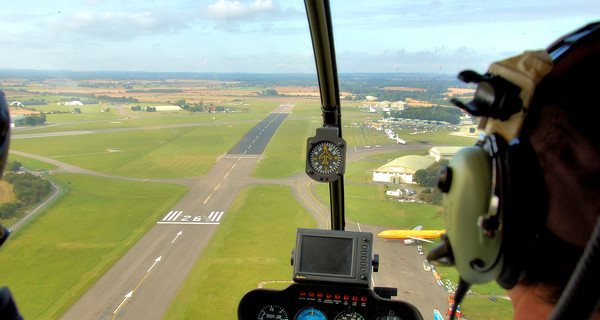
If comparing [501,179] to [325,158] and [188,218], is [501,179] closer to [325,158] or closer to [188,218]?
[325,158]

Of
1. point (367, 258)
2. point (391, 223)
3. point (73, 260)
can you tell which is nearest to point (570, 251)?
point (367, 258)

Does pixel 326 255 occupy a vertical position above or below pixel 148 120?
below

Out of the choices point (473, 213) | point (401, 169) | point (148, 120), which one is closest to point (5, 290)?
point (473, 213)

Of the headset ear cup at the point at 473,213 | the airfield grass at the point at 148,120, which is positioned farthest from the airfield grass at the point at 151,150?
the headset ear cup at the point at 473,213

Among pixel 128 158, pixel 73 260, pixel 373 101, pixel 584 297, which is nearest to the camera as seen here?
pixel 584 297

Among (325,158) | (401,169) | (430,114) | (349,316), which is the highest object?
(430,114)

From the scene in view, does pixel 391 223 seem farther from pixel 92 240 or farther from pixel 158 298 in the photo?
pixel 92 240
